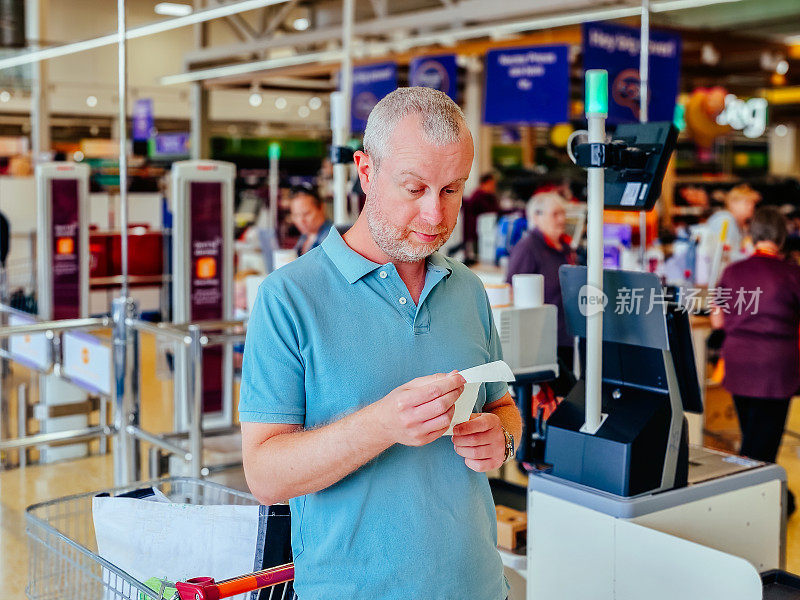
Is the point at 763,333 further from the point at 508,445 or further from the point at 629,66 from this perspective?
the point at 508,445

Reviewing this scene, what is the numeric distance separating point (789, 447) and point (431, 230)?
6030mm

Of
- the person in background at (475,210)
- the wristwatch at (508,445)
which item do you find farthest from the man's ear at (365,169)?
the person in background at (475,210)

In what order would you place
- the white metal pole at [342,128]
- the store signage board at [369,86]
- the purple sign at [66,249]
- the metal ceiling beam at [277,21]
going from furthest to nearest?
the metal ceiling beam at [277,21] → the store signage board at [369,86] → the purple sign at [66,249] → the white metal pole at [342,128]

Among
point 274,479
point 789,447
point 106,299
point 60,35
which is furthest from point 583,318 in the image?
point 60,35

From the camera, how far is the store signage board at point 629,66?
7336mm

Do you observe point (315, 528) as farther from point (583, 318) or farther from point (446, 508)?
point (583, 318)

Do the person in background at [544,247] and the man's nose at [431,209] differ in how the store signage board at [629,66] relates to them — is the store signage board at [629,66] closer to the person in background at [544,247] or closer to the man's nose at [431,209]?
the person in background at [544,247]

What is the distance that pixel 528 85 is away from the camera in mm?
8539

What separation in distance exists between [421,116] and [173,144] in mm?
16218

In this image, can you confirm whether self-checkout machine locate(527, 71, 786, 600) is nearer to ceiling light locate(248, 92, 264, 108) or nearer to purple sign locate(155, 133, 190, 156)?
purple sign locate(155, 133, 190, 156)

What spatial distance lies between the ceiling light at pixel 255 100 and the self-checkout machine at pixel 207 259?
57.2 ft

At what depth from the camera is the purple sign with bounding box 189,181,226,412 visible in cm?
564

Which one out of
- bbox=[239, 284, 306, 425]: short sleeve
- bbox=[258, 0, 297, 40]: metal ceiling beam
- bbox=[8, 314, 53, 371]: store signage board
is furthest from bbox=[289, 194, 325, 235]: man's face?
bbox=[258, 0, 297, 40]: metal ceiling beam

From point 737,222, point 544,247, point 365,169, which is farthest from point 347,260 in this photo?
point 737,222
